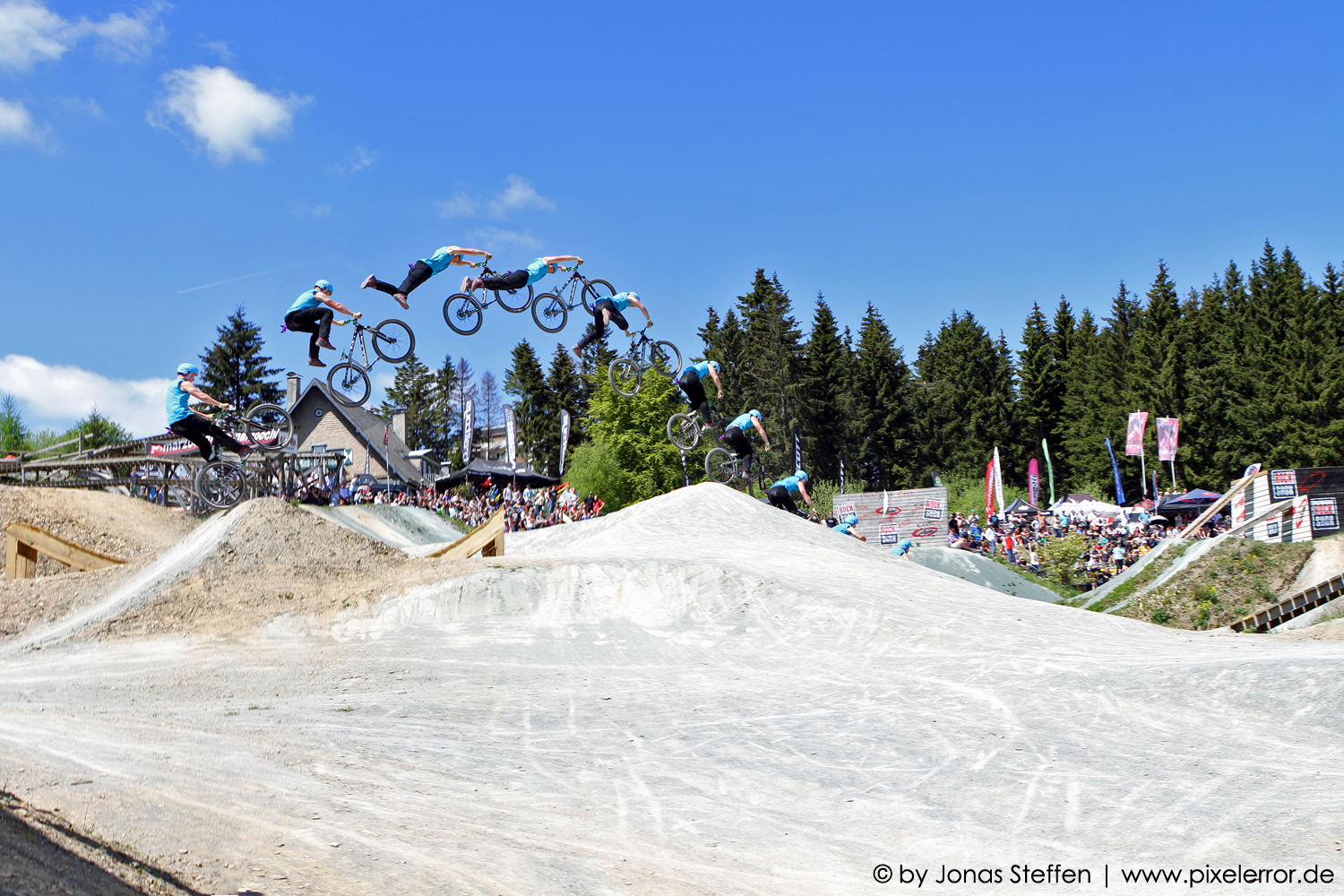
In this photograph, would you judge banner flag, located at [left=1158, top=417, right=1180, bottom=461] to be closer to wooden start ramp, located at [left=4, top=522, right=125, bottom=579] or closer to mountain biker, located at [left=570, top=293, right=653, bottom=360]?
mountain biker, located at [left=570, top=293, right=653, bottom=360]

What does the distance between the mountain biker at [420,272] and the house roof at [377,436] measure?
32.2 metres

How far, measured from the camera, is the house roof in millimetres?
48250

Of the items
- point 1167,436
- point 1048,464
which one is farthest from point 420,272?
point 1048,464

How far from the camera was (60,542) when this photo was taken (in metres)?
19.4

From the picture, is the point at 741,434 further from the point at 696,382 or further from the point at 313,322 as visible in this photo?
the point at 313,322

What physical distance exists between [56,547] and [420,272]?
1174 cm

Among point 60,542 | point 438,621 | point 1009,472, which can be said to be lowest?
point 438,621

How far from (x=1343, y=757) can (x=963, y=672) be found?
171 inches

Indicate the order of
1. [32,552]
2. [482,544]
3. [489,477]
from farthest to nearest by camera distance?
[489,477]
[482,544]
[32,552]

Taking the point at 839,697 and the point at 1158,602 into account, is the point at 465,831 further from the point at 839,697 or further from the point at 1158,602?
the point at 1158,602

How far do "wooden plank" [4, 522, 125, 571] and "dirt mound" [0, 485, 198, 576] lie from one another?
4.55 meters

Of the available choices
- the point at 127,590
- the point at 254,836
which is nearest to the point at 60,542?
the point at 127,590

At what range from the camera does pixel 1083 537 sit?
3161 cm

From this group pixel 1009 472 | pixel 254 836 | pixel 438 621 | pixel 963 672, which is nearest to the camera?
pixel 254 836
